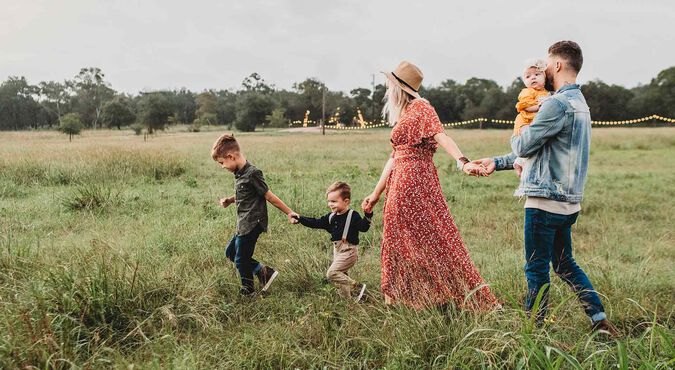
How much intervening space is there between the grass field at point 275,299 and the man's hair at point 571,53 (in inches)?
59.6

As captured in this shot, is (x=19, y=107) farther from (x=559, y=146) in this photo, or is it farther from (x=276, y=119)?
(x=559, y=146)

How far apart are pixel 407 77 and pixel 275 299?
218cm

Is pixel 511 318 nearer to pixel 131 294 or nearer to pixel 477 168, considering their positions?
pixel 477 168

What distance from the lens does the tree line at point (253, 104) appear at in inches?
2381

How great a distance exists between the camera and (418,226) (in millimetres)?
3619

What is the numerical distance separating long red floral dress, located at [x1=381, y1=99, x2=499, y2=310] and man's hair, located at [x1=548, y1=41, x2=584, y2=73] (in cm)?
95

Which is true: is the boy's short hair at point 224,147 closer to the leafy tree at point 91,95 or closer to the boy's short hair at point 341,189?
the boy's short hair at point 341,189

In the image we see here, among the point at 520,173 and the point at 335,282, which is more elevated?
the point at 520,173

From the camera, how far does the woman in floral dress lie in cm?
356

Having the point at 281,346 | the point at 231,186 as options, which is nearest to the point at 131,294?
the point at 281,346

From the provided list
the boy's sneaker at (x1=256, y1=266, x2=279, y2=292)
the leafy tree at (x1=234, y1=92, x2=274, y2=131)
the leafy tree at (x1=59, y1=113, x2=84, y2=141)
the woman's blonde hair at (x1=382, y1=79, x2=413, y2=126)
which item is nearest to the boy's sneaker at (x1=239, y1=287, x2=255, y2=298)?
the boy's sneaker at (x1=256, y1=266, x2=279, y2=292)

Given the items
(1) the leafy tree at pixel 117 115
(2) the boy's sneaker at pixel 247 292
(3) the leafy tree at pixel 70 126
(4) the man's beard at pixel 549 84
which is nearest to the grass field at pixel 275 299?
(2) the boy's sneaker at pixel 247 292

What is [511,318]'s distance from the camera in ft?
9.60

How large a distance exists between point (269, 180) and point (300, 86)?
84595mm
